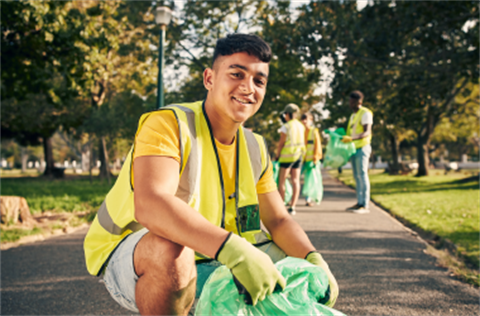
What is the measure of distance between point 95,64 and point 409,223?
21.8 ft

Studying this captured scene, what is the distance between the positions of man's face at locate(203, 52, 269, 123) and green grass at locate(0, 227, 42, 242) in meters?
5.09

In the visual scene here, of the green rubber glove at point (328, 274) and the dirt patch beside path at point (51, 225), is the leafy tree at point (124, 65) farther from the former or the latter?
the green rubber glove at point (328, 274)

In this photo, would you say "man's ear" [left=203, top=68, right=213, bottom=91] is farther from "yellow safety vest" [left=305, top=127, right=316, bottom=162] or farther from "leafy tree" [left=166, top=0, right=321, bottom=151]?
"leafy tree" [left=166, top=0, right=321, bottom=151]

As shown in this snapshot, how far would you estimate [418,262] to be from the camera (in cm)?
436

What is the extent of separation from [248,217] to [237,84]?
69 cm

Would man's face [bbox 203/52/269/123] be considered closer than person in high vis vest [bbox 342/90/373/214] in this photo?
Yes

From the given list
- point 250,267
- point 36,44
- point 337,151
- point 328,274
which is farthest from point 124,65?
point 250,267

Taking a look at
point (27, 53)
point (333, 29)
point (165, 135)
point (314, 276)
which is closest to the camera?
point (314, 276)

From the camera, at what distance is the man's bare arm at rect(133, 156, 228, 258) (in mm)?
1428

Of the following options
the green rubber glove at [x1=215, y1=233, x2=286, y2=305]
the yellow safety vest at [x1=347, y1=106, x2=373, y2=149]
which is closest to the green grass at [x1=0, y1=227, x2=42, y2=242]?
A: the green rubber glove at [x1=215, y1=233, x2=286, y2=305]

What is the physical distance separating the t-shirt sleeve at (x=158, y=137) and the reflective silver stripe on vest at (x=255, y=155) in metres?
0.50

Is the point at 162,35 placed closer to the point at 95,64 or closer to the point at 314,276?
the point at 95,64

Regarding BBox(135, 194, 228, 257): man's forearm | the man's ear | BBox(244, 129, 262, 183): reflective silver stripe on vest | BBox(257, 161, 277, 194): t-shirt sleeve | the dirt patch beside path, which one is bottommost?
the dirt patch beside path

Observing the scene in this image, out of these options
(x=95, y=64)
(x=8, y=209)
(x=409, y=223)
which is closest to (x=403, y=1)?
(x=409, y=223)
